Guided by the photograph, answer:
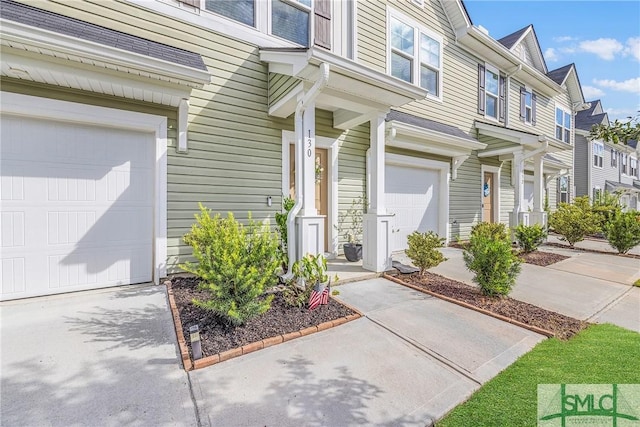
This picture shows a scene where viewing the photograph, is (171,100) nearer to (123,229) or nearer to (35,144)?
(35,144)

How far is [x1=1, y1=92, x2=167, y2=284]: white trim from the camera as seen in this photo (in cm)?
368

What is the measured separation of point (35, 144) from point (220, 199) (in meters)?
2.45

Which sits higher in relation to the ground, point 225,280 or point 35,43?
point 35,43

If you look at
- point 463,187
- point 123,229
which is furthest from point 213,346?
point 463,187

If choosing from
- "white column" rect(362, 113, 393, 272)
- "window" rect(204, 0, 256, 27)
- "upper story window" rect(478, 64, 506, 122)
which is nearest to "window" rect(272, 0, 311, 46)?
"window" rect(204, 0, 256, 27)

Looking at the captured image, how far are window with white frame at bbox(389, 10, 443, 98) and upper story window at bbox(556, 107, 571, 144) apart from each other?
9.15m

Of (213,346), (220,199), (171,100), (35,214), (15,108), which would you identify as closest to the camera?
(213,346)

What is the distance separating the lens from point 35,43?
3035mm

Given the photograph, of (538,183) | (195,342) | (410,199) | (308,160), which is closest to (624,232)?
(538,183)

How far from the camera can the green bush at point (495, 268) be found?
4203mm

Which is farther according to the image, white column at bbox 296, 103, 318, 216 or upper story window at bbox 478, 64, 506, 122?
upper story window at bbox 478, 64, 506, 122

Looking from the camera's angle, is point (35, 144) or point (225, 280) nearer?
point (225, 280)

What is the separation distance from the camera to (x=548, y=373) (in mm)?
2502

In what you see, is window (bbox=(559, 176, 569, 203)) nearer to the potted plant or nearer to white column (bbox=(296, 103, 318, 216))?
the potted plant
